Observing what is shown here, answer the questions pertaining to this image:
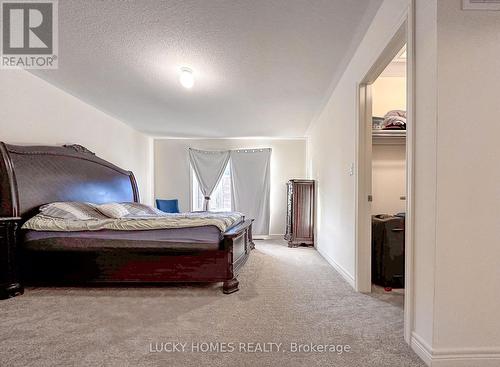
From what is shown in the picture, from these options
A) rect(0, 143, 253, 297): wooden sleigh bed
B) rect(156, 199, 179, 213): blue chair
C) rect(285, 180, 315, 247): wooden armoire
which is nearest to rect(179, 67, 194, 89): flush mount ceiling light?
rect(0, 143, 253, 297): wooden sleigh bed

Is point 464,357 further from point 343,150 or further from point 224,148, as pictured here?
point 224,148

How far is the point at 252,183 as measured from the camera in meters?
6.29

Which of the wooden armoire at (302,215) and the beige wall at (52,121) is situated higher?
the beige wall at (52,121)

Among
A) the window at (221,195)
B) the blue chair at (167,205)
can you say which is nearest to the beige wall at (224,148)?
the window at (221,195)

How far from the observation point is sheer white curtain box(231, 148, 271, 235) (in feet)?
20.5

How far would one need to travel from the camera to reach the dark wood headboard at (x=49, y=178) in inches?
103

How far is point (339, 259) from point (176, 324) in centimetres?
207

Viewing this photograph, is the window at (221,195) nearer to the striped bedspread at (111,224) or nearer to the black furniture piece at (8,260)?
the striped bedspread at (111,224)

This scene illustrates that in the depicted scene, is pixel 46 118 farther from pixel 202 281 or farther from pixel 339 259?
pixel 339 259

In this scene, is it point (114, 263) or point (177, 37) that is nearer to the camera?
point (177, 37)

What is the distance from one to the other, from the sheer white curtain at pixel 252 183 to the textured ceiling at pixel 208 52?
1.88 meters

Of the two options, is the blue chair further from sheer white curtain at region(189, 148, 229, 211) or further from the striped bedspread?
the striped bedspread

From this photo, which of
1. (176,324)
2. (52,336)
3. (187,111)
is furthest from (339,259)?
(187,111)

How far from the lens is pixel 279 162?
252 inches
